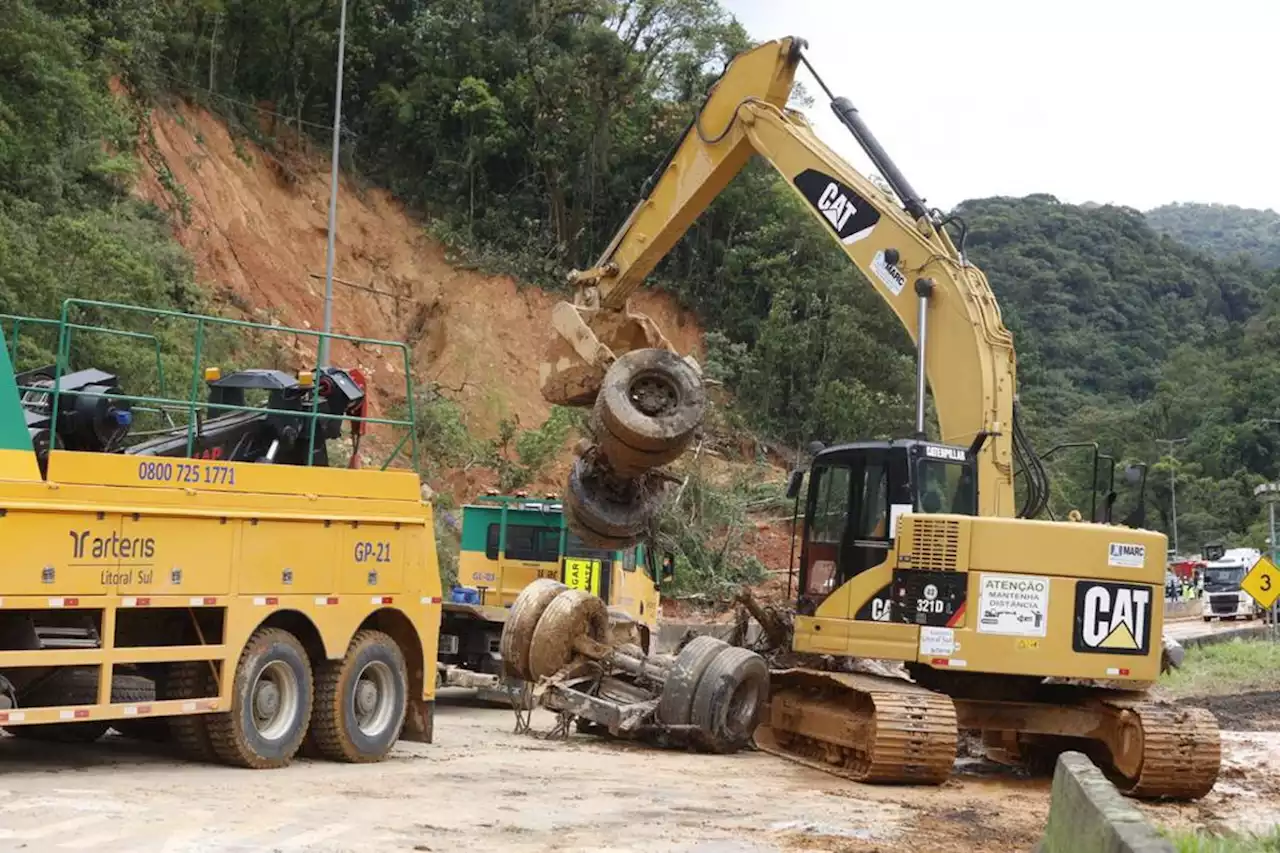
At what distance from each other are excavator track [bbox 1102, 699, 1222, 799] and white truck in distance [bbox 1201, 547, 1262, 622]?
43643 mm

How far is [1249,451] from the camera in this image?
84375mm

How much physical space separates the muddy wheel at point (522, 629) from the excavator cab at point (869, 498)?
305cm

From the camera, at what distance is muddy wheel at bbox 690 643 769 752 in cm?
1633

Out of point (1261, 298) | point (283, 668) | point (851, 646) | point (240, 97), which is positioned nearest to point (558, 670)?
point (851, 646)

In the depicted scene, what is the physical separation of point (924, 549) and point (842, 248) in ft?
12.2

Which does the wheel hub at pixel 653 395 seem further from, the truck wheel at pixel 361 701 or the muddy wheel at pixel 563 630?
the truck wheel at pixel 361 701

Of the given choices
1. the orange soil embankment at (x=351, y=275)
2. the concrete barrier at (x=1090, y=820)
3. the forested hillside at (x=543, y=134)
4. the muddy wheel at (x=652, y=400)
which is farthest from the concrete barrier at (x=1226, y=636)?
the concrete barrier at (x=1090, y=820)

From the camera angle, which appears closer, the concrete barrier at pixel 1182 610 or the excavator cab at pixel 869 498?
the excavator cab at pixel 869 498

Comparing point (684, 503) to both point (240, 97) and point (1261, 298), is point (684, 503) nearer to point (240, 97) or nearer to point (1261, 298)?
point (240, 97)

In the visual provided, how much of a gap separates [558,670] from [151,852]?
8950 millimetres

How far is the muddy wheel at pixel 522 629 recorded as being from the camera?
1781 cm

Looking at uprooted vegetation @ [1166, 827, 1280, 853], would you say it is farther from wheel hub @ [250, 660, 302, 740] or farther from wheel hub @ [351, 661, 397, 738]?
wheel hub @ [351, 661, 397, 738]

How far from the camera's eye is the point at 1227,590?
187 feet

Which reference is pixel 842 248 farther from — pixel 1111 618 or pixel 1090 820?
pixel 1090 820
